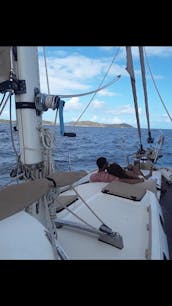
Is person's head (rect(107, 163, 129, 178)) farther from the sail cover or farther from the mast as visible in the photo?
the sail cover

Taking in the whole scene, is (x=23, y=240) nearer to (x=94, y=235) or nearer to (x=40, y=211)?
(x=40, y=211)

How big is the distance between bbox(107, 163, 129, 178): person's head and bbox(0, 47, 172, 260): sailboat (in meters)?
1.21

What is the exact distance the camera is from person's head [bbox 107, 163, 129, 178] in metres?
4.49

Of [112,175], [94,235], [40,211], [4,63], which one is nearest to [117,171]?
[112,175]

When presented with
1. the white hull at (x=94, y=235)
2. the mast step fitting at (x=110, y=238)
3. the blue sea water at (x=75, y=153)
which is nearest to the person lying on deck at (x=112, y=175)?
the white hull at (x=94, y=235)

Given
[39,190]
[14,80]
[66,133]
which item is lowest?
[39,190]

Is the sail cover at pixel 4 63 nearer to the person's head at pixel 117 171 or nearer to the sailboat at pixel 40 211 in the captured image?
the sailboat at pixel 40 211

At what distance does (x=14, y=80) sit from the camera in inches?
71.0
